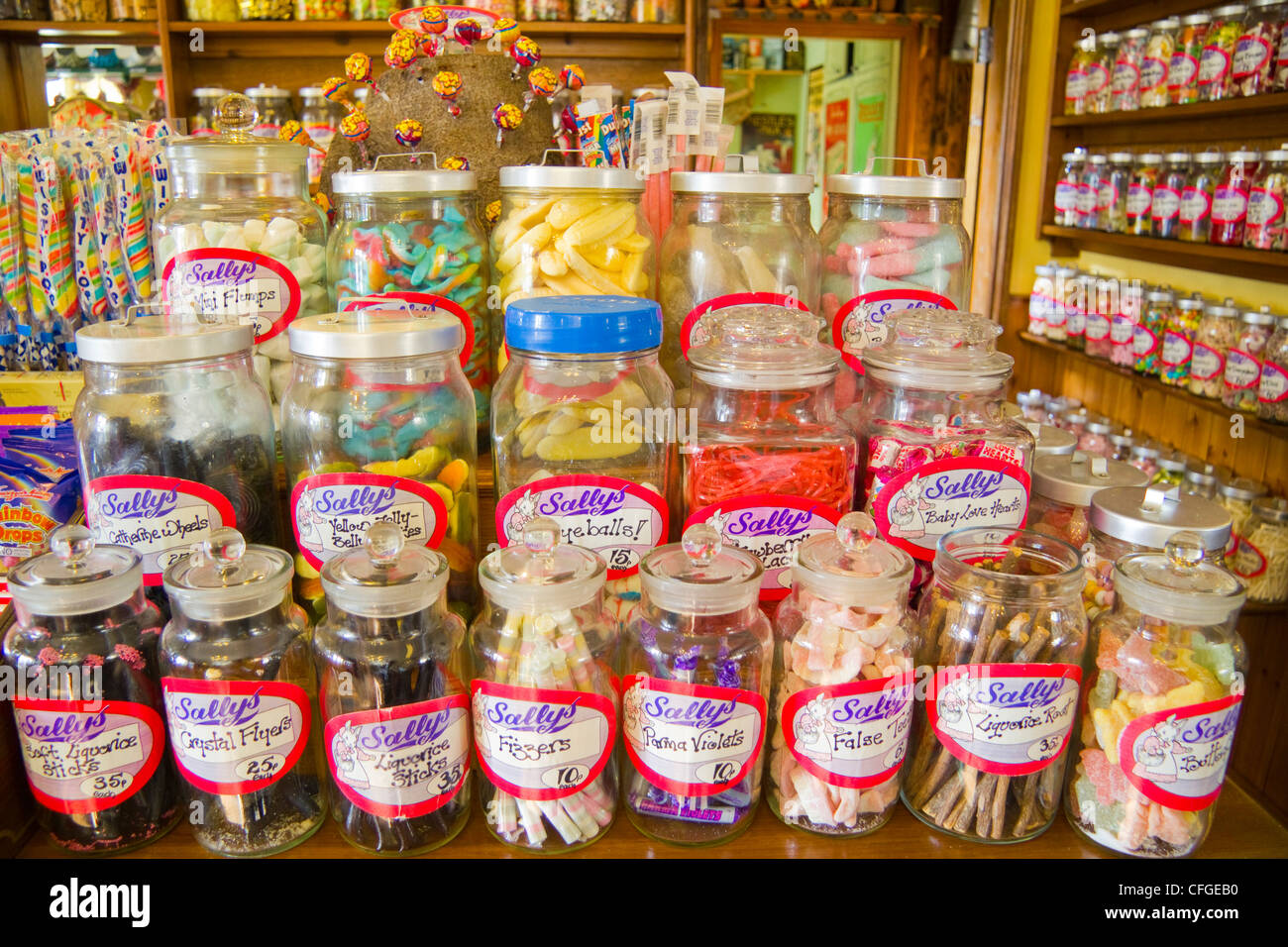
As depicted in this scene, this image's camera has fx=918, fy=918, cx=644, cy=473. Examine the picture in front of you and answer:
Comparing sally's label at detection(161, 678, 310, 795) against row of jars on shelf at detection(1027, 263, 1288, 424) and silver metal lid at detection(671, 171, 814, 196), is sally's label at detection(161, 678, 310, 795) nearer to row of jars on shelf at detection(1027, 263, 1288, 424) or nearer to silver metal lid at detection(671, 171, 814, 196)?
silver metal lid at detection(671, 171, 814, 196)

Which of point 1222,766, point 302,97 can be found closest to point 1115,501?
point 1222,766

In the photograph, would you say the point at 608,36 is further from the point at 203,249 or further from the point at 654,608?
the point at 654,608

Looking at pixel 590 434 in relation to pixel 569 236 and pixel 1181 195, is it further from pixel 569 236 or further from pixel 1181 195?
pixel 1181 195

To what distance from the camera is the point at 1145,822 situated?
67 centimetres

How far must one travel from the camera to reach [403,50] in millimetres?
1035

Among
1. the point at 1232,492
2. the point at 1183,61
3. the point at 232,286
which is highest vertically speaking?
the point at 1183,61

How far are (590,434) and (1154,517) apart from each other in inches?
17.9

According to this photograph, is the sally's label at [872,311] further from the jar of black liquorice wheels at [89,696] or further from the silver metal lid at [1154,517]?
the jar of black liquorice wheels at [89,696]

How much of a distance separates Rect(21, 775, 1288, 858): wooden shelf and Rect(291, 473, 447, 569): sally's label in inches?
8.4

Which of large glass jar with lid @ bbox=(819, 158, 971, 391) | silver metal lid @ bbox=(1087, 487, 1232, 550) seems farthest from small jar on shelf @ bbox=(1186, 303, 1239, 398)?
silver metal lid @ bbox=(1087, 487, 1232, 550)

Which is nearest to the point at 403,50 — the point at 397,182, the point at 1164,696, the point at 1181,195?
the point at 397,182

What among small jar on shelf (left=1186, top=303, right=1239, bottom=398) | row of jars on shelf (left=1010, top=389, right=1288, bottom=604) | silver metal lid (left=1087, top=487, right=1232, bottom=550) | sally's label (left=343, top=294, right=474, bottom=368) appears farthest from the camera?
small jar on shelf (left=1186, top=303, right=1239, bottom=398)

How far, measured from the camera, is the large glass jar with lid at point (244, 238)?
2.79ft

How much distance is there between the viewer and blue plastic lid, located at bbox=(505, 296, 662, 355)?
0.70 meters
